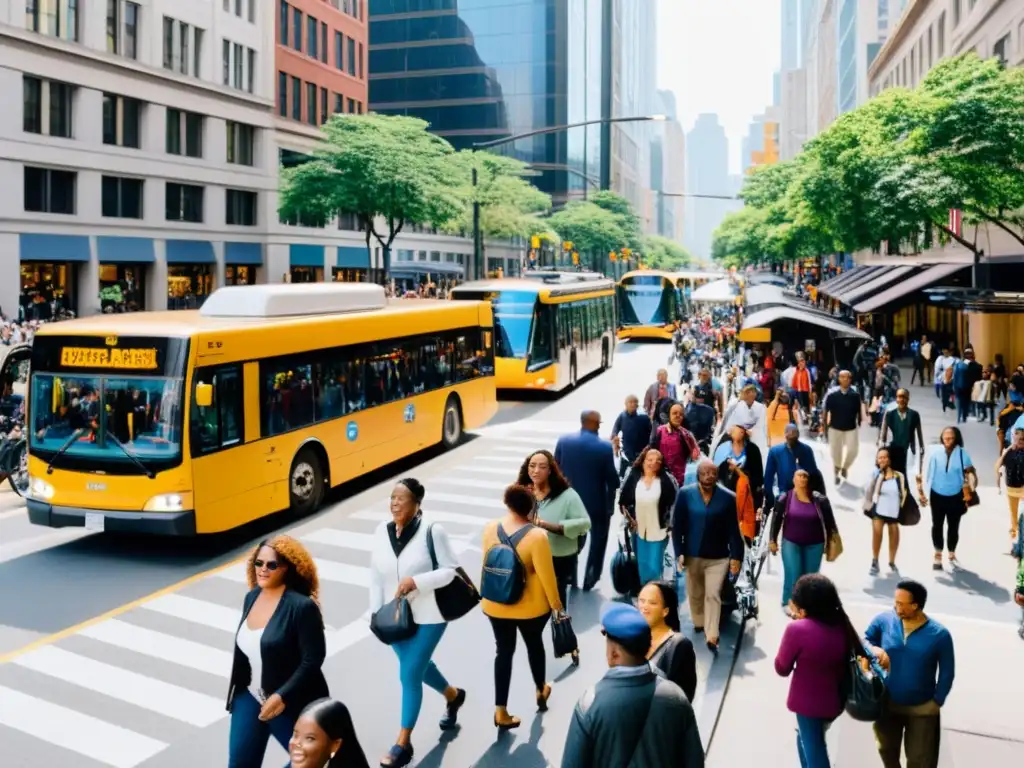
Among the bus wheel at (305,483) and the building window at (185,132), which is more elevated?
the building window at (185,132)

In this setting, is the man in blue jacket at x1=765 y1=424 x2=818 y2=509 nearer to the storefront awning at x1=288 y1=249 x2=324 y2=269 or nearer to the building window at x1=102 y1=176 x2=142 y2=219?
the building window at x1=102 y1=176 x2=142 y2=219

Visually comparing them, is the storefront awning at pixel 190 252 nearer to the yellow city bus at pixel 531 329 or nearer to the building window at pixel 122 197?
the building window at pixel 122 197

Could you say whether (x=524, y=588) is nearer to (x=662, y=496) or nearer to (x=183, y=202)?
(x=662, y=496)

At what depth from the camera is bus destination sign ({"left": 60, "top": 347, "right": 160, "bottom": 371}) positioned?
1247cm

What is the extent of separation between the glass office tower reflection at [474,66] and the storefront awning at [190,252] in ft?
191

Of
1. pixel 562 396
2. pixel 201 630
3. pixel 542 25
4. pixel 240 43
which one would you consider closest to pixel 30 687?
pixel 201 630

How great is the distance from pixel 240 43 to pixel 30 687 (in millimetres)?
51754

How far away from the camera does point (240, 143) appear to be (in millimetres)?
57000

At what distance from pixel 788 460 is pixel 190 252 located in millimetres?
46135

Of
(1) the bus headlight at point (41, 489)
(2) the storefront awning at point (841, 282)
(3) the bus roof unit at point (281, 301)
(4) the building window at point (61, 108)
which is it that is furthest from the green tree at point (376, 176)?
(1) the bus headlight at point (41, 489)

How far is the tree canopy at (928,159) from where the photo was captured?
1077 inches

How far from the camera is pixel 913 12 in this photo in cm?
5441

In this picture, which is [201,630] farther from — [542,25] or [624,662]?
[542,25]

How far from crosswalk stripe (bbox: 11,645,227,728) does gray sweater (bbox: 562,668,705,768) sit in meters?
4.56
